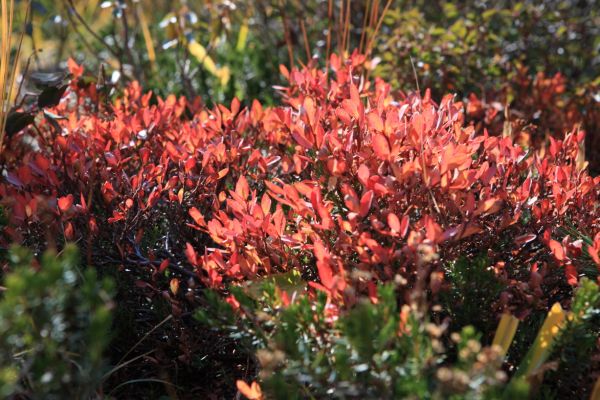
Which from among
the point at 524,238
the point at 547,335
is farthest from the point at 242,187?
the point at 547,335

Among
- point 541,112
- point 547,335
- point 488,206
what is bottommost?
point 541,112

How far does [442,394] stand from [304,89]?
1.54 metres

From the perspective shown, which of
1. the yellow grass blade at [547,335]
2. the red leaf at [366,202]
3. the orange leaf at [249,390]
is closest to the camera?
the orange leaf at [249,390]

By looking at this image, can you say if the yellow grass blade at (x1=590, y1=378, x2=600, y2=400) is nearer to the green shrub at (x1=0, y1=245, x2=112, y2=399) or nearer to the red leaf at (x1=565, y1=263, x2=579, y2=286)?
the red leaf at (x1=565, y1=263, x2=579, y2=286)

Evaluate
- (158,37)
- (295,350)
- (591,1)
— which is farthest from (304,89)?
(158,37)

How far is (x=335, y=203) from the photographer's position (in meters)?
1.93

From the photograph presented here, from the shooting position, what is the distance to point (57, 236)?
2.08 m

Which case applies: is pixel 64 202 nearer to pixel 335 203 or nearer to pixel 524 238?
pixel 335 203

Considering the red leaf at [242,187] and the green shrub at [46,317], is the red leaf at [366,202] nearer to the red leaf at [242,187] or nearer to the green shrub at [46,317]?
the red leaf at [242,187]

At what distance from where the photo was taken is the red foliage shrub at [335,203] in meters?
1.70

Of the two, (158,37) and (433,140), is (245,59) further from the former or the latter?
(433,140)

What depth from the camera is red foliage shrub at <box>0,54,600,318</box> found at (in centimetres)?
170

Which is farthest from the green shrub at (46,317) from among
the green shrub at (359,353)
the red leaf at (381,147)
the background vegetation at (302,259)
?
the red leaf at (381,147)

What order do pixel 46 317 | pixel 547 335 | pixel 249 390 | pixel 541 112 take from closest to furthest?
pixel 46 317 → pixel 249 390 → pixel 547 335 → pixel 541 112
